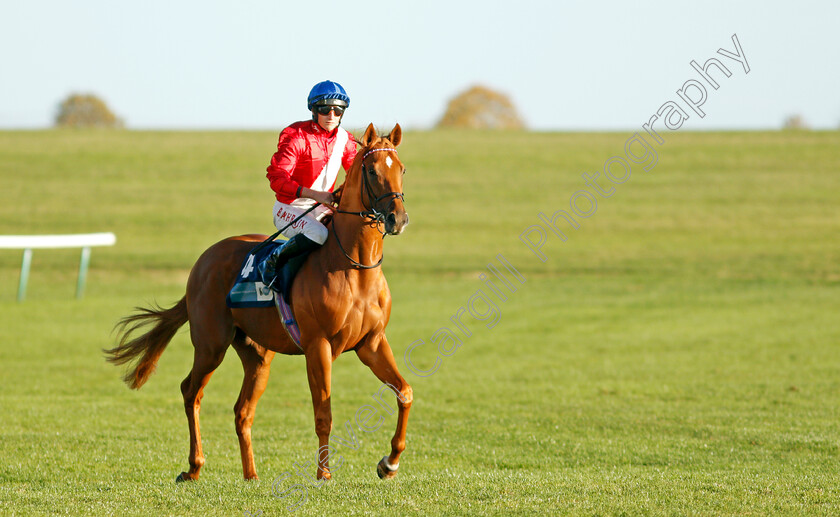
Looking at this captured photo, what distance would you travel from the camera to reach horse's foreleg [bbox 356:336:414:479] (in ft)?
23.3

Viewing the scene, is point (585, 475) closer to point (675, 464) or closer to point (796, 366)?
point (675, 464)

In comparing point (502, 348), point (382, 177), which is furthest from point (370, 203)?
point (502, 348)

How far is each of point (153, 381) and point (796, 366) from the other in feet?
35.1

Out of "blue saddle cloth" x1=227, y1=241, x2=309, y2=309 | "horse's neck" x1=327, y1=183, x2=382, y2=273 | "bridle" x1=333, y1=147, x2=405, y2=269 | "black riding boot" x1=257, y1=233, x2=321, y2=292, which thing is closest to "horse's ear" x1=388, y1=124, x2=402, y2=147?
"bridle" x1=333, y1=147, x2=405, y2=269

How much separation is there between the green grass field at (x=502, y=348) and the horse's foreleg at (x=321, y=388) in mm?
383

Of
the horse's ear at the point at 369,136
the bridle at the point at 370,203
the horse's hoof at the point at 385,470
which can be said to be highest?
the horse's ear at the point at 369,136

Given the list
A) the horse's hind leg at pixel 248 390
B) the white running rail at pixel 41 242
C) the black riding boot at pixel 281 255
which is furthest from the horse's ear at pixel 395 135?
the white running rail at pixel 41 242

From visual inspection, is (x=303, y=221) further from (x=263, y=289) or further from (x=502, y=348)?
(x=502, y=348)

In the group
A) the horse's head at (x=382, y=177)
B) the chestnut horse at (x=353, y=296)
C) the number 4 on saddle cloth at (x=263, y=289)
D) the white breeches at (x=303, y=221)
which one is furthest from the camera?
the number 4 on saddle cloth at (x=263, y=289)

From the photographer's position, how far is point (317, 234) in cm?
733

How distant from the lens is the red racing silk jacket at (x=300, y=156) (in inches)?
290

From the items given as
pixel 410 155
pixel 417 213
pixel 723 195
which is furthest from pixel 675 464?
pixel 410 155

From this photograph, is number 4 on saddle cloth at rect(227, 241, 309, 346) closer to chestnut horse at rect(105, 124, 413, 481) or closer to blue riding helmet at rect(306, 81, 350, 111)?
chestnut horse at rect(105, 124, 413, 481)

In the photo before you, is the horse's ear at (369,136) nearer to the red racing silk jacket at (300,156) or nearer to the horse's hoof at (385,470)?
the red racing silk jacket at (300,156)
